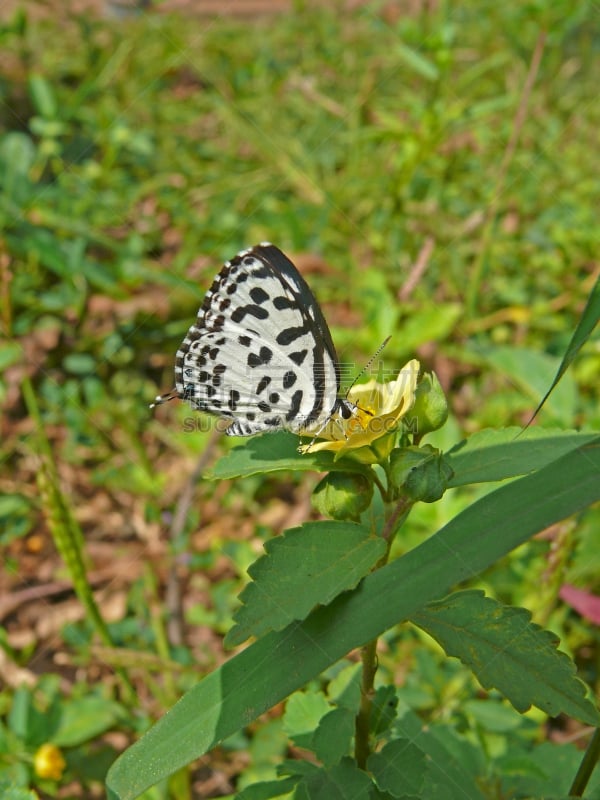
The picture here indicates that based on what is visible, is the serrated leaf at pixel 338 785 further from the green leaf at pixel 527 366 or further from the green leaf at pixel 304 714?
the green leaf at pixel 527 366

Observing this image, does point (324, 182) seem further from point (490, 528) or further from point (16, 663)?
point (490, 528)

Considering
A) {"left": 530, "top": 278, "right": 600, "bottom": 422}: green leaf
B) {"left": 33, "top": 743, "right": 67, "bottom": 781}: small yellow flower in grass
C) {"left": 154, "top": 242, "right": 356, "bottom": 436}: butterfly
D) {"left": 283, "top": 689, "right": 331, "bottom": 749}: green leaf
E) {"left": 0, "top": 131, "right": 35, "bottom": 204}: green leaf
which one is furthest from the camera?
{"left": 0, "top": 131, "right": 35, "bottom": 204}: green leaf

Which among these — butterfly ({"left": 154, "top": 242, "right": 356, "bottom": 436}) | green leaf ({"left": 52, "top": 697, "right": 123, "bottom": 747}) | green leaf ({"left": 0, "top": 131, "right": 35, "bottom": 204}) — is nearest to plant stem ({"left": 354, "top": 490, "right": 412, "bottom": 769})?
butterfly ({"left": 154, "top": 242, "right": 356, "bottom": 436})

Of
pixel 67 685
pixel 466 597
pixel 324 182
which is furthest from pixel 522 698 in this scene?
pixel 324 182

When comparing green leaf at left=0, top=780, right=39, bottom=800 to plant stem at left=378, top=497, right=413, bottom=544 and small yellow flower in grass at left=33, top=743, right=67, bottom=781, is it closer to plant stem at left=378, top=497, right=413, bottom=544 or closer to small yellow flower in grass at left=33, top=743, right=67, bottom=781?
plant stem at left=378, top=497, right=413, bottom=544

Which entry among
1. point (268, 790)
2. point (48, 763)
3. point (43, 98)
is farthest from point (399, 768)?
point (43, 98)

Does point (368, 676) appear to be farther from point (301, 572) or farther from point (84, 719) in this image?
point (84, 719)

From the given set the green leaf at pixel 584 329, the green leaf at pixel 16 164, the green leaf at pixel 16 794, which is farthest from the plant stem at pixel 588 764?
the green leaf at pixel 16 164
